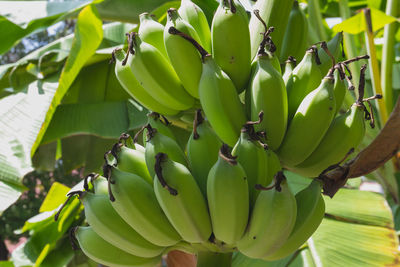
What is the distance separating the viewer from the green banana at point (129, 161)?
0.66m

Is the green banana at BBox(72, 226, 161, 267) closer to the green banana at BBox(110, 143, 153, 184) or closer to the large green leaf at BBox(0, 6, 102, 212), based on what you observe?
the green banana at BBox(110, 143, 153, 184)

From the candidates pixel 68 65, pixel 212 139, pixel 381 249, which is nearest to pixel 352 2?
pixel 68 65

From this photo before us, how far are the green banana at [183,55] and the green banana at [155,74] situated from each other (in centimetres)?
2

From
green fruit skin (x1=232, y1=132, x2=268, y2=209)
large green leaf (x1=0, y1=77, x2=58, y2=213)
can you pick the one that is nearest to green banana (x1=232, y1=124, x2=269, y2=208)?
green fruit skin (x1=232, y1=132, x2=268, y2=209)

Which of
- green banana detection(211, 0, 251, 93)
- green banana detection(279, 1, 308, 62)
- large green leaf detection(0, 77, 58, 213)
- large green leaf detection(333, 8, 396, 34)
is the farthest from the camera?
large green leaf detection(333, 8, 396, 34)

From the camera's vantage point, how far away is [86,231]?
2.27 ft

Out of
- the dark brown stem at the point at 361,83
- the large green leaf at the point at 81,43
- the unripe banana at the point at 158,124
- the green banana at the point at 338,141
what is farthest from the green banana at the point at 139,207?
the large green leaf at the point at 81,43

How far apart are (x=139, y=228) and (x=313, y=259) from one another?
400 mm

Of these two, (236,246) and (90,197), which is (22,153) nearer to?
(90,197)

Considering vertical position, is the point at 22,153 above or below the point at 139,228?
below

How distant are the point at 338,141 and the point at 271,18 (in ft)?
0.72

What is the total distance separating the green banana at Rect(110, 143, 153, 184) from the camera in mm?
662

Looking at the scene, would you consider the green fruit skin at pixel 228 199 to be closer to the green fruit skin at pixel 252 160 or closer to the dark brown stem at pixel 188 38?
the green fruit skin at pixel 252 160

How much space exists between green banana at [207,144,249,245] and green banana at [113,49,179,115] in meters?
0.19
